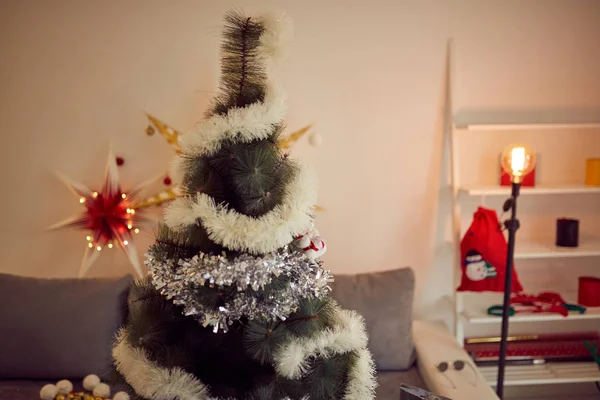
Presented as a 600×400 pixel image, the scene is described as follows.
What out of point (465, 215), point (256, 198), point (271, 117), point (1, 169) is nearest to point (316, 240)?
point (256, 198)

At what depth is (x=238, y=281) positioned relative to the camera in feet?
4.33

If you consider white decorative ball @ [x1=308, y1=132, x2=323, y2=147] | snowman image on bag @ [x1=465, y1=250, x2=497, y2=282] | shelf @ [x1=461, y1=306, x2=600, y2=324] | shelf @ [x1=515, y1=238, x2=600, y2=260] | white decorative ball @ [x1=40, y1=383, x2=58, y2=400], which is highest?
white decorative ball @ [x1=308, y1=132, x2=323, y2=147]

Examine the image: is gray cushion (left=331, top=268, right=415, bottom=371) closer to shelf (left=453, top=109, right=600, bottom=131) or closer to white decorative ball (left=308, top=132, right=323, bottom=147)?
white decorative ball (left=308, top=132, right=323, bottom=147)

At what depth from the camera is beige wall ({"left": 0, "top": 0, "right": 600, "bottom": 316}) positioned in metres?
2.63

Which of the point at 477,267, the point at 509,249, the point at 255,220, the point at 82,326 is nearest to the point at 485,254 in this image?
the point at 477,267

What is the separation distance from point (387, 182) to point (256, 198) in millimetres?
1516

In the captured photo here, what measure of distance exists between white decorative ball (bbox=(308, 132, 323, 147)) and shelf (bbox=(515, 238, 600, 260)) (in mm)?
1094

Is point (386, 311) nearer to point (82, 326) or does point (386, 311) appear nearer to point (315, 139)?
point (315, 139)

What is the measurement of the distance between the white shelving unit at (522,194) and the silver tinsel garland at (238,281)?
139 cm

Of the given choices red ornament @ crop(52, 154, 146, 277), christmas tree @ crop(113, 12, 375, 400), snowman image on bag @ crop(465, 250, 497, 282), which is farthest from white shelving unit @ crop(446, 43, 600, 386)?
red ornament @ crop(52, 154, 146, 277)

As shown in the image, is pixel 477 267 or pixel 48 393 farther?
pixel 477 267

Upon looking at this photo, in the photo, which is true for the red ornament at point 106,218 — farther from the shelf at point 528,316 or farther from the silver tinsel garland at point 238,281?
the shelf at point 528,316

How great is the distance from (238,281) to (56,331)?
137 centimetres

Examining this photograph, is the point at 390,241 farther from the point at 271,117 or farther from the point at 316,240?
the point at 271,117
